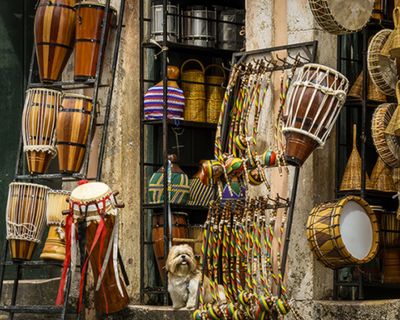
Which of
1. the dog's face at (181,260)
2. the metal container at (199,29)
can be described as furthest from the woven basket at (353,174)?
the metal container at (199,29)

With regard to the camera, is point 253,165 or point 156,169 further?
point 156,169

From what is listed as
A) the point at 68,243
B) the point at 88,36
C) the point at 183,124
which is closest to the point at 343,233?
the point at 68,243

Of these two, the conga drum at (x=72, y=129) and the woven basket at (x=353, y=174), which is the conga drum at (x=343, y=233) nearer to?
the woven basket at (x=353, y=174)

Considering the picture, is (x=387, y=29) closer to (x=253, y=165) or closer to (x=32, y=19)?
(x=253, y=165)

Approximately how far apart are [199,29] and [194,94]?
501 mm

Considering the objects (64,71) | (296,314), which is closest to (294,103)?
(296,314)

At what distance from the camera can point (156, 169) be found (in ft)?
45.2

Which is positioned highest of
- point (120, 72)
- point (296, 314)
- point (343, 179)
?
point (120, 72)

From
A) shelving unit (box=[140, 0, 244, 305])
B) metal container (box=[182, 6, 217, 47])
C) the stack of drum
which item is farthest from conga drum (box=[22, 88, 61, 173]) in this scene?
metal container (box=[182, 6, 217, 47])

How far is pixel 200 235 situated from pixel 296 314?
7.41ft

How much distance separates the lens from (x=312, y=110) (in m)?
11.5

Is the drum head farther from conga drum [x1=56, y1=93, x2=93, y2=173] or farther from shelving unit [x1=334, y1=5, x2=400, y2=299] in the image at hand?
shelving unit [x1=334, y1=5, x2=400, y2=299]

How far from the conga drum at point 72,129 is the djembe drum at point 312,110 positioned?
2.14 meters

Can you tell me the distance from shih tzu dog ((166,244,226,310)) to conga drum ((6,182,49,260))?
127cm
